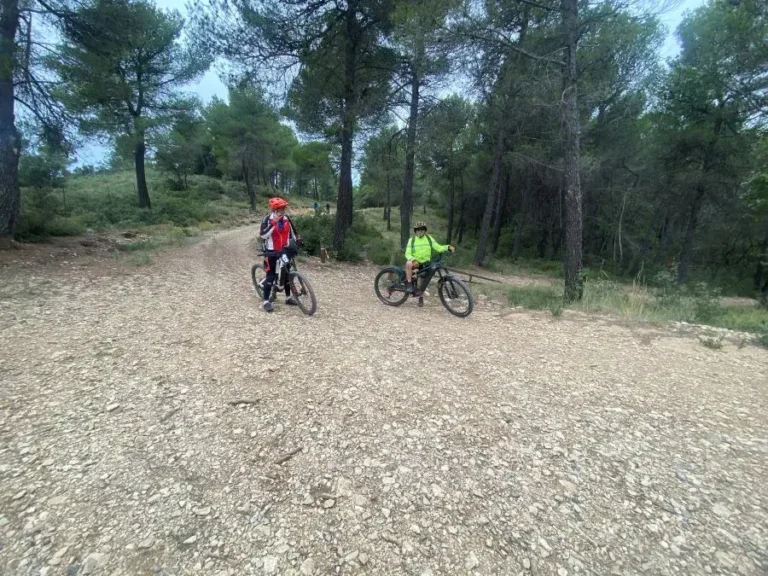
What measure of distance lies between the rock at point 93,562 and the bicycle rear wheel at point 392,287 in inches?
226

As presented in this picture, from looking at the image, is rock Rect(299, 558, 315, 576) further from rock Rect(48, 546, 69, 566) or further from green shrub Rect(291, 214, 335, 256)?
green shrub Rect(291, 214, 335, 256)

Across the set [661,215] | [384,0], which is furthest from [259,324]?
[661,215]

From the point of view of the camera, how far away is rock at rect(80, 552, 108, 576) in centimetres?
176

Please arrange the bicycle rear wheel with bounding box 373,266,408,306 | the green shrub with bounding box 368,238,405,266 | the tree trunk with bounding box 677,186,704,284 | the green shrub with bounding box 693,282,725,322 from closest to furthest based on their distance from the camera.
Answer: the green shrub with bounding box 693,282,725,322 → the bicycle rear wheel with bounding box 373,266,408,306 → the green shrub with bounding box 368,238,405,266 → the tree trunk with bounding box 677,186,704,284

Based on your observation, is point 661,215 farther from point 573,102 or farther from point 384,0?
point 384,0

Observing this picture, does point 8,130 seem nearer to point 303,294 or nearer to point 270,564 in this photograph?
point 303,294

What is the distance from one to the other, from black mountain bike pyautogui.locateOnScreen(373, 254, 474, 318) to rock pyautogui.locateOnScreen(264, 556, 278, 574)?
16.8ft

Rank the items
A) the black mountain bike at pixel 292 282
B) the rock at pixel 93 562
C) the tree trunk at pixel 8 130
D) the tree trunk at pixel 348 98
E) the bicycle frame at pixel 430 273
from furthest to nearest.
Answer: the tree trunk at pixel 348 98, the tree trunk at pixel 8 130, the bicycle frame at pixel 430 273, the black mountain bike at pixel 292 282, the rock at pixel 93 562

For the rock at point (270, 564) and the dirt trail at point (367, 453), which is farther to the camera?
the dirt trail at point (367, 453)

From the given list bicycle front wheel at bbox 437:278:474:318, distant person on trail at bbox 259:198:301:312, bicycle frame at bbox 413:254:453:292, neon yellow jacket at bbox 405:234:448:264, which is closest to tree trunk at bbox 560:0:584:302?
bicycle front wheel at bbox 437:278:474:318

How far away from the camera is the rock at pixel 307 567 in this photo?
1816mm

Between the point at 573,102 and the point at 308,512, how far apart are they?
28.9ft

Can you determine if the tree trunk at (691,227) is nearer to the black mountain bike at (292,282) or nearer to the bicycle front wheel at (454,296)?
the bicycle front wheel at (454,296)

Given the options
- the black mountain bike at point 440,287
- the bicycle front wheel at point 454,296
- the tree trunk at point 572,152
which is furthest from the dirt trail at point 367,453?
the tree trunk at point 572,152
